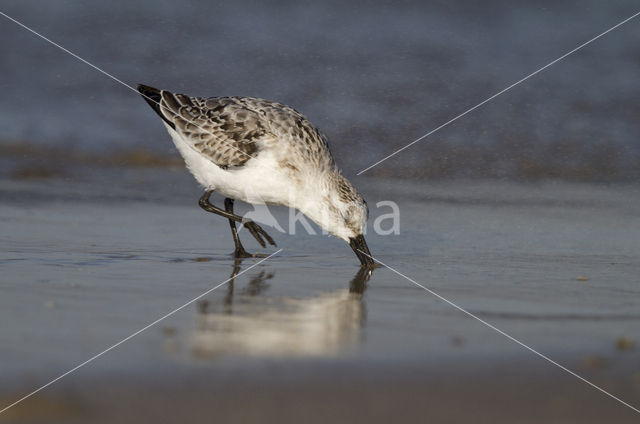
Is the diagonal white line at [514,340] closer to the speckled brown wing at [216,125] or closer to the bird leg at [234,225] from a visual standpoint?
the bird leg at [234,225]

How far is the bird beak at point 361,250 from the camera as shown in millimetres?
5777

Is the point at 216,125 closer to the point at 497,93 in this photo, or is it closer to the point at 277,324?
the point at 277,324

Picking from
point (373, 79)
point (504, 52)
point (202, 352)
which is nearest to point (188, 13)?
point (373, 79)

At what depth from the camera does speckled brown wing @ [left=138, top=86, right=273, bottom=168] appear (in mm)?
6305

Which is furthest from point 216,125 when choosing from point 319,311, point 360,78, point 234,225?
point 360,78

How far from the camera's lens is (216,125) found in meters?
6.50

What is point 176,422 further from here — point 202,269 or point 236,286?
point 202,269

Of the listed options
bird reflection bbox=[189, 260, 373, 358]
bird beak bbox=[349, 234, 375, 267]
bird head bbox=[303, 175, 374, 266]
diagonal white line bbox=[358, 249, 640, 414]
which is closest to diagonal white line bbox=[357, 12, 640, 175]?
bird head bbox=[303, 175, 374, 266]

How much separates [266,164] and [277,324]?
243cm

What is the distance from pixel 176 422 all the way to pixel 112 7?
333 inches

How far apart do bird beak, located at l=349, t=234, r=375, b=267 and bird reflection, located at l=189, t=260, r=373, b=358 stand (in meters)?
0.74

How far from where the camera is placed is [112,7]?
10.3 m

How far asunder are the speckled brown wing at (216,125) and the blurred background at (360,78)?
1680mm

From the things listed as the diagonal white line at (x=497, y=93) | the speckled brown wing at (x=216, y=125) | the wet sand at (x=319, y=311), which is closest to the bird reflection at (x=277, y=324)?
the wet sand at (x=319, y=311)
